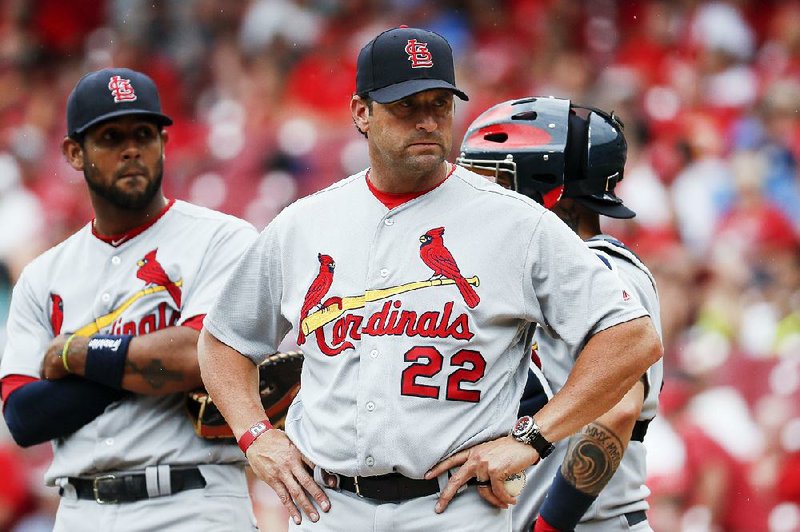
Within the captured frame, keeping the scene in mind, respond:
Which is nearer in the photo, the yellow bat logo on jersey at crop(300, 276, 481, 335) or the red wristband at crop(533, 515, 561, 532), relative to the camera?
the yellow bat logo on jersey at crop(300, 276, 481, 335)

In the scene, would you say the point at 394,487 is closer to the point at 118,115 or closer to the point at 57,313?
the point at 57,313

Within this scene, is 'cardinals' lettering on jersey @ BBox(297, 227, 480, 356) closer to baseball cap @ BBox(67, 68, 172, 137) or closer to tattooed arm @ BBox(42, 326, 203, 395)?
tattooed arm @ BBox(42, 326, 203, 395)

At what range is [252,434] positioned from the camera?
3.82m

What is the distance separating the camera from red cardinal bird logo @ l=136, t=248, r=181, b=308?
4.76m

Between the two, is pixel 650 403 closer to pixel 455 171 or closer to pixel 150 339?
pixel 455 171

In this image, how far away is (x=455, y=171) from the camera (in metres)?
3.81

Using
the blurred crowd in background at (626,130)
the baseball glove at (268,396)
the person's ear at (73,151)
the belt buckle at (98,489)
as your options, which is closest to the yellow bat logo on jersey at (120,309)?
the baseball glove at (268,396)

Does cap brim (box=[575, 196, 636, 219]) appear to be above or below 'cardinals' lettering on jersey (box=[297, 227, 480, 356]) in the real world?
below

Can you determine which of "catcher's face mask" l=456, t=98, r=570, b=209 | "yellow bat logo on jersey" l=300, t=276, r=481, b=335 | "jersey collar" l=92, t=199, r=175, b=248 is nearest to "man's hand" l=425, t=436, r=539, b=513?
"yellow bat logo on jersey" l=300, t=276, r=481, b=335

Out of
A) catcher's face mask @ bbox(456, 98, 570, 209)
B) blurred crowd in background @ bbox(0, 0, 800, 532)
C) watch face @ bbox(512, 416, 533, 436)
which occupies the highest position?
catcher's face mask @ bbox(456, 98, 570, 209)

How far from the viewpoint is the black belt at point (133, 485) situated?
4.65 m

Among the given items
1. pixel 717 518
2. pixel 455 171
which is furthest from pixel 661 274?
pixel 455 171

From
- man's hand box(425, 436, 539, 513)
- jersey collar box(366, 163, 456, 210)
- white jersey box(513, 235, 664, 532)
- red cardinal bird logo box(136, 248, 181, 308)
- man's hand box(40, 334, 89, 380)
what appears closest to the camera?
man's hand box(425, 436, 539, 513)

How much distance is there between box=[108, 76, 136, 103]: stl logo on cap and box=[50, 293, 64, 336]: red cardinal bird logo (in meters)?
0.78
